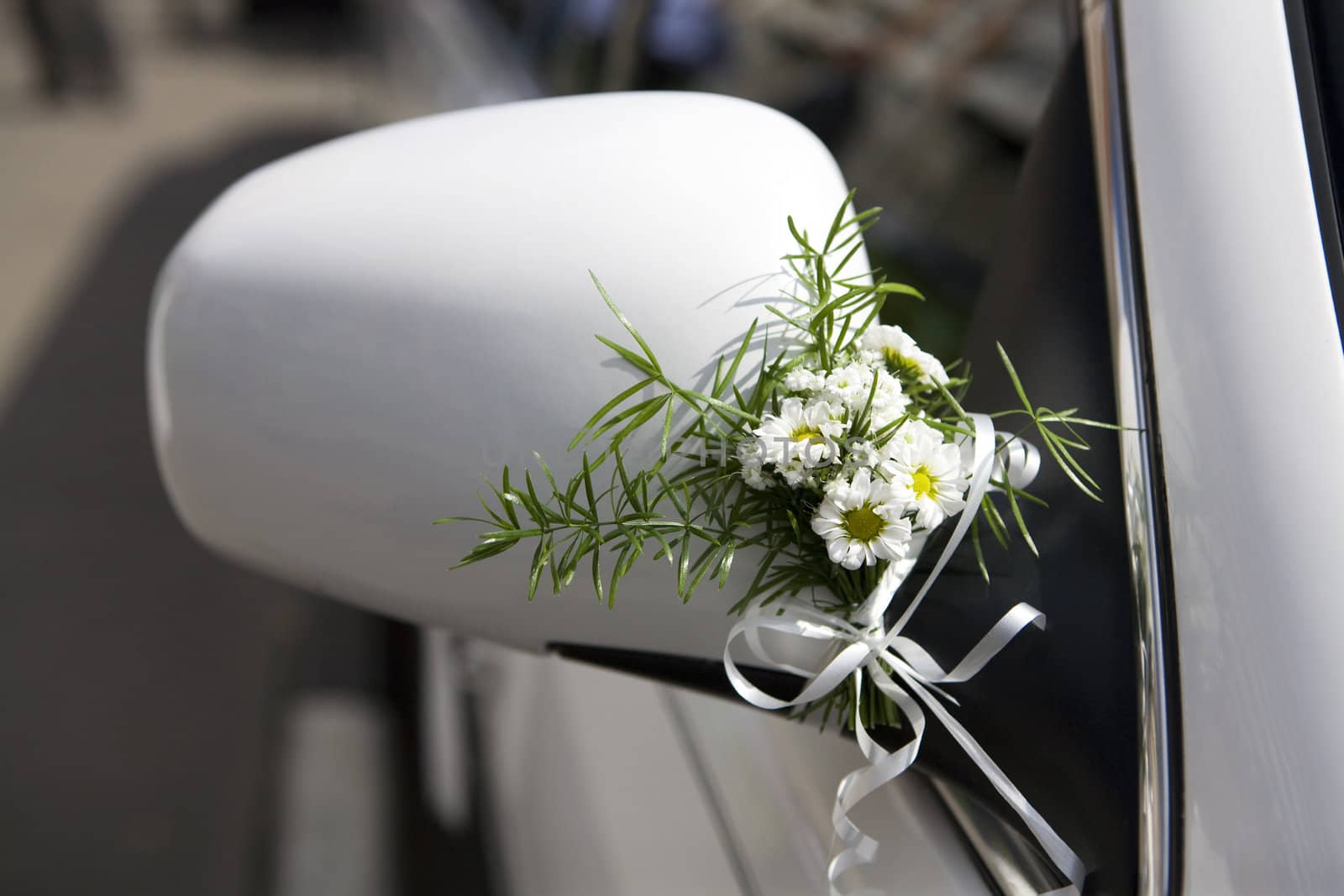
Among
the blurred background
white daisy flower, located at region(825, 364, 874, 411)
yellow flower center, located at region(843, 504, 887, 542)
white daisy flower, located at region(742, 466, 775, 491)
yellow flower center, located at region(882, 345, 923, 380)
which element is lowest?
the blurred background

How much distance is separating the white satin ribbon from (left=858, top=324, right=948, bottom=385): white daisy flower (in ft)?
0.14

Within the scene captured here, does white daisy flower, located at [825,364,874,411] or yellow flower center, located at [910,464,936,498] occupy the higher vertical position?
white daisy flower, located at [825,364,874,411]

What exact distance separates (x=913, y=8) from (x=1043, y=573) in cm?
89

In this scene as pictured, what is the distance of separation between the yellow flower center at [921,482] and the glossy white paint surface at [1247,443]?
140mm

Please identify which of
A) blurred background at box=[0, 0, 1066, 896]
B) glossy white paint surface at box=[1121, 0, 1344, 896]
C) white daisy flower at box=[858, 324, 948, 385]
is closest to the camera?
glossy white paint surface at box=[1121, 0, 1344, 896]

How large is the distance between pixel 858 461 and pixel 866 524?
4 cm

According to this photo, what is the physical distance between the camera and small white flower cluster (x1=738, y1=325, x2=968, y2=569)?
0.66m

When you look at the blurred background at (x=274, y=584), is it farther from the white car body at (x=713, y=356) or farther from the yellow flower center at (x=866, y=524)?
the yellow flower center at (x=866, y=524)

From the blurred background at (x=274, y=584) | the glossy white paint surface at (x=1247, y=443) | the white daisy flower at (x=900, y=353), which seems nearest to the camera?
the glossy white paint surface at (x=1247, y=443)

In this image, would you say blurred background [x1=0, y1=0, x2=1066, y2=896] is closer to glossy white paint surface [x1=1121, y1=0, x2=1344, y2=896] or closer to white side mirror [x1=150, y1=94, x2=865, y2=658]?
glossy white paint surface [x1=1121, y1=0, x2=1344, y2=896]

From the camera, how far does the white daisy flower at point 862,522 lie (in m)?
0.65

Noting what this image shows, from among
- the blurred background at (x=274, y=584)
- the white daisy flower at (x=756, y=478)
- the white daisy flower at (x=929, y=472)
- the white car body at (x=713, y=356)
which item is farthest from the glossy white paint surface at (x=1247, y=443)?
the blurred background at (x=274, y=584)

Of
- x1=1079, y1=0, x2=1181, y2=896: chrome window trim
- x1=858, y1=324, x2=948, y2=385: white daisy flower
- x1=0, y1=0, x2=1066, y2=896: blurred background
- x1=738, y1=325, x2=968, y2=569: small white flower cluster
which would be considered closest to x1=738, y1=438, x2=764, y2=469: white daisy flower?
x1=738, y1=325, x2=968, y2=569: small white flower cluster

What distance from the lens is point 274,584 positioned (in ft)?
8.65
